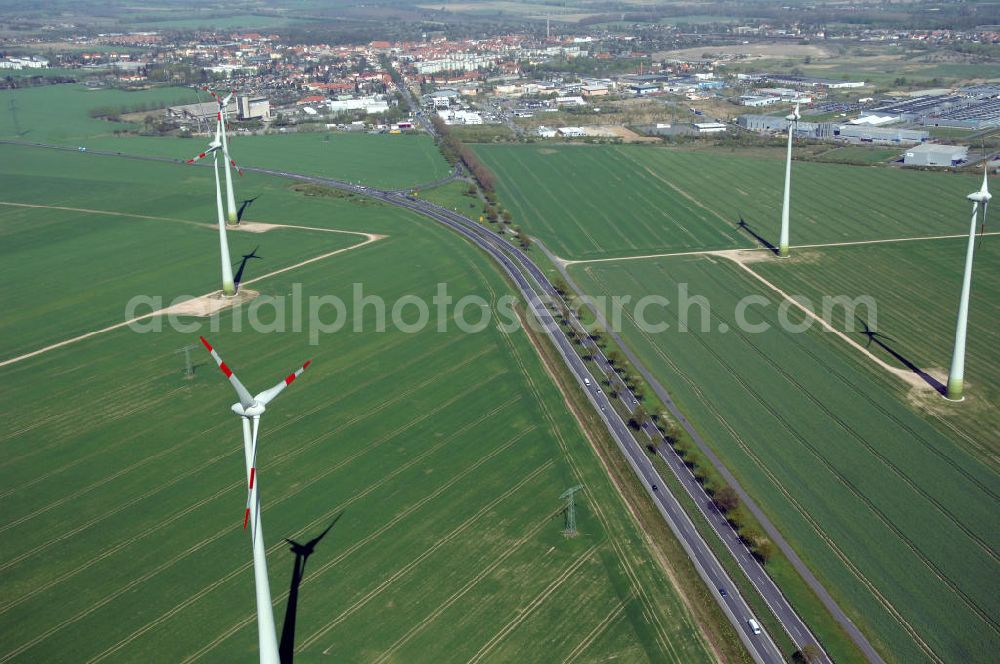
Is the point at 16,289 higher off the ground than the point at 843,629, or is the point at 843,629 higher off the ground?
the point at 16,289

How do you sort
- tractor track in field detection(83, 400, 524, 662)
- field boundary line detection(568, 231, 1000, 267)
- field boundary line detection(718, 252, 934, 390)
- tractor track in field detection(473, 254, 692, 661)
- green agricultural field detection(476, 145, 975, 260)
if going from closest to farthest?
1. tractor track in field detection(83, 400, 524, 662)
2. tractor track in field detection(473, 254, 692, 661)
3. field boundary line detection(718, 252, 934, 390)
4. field boundary line detection(568, 231, 1000, 267)
5. green agricultural field detection(476, 145, 975, 260)

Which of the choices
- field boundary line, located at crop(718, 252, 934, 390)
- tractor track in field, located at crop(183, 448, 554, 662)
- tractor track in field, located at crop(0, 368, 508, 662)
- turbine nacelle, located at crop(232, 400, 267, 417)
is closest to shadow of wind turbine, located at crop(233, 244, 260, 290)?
tractor track in field, located at crop(0, 368, 508, 662)

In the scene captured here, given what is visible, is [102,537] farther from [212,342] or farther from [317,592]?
[212,342]

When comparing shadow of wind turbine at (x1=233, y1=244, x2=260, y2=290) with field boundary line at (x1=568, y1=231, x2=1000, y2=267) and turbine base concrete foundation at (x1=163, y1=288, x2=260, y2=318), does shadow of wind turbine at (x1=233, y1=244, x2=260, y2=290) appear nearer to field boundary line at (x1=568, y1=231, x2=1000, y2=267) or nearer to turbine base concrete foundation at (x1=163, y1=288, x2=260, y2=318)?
turbine base concrete foundation at (x1=163, y1=288, x2=260, y2=318)

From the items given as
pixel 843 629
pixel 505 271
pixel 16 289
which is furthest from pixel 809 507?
pixel 16 289

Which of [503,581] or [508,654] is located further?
[503,581]
